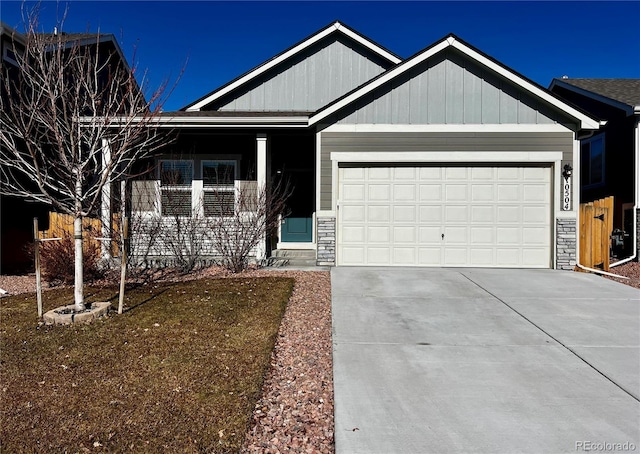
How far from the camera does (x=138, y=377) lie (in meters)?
3.45

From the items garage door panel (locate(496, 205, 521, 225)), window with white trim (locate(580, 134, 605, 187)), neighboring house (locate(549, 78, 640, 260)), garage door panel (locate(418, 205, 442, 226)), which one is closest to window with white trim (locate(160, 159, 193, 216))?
garage door panel (locate(418, 205, 442, 226))

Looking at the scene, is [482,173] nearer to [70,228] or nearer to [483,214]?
[483,214]

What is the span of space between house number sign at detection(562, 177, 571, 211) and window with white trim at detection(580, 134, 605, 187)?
5239 millimetres

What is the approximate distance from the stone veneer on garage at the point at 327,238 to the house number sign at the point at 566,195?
5303mm

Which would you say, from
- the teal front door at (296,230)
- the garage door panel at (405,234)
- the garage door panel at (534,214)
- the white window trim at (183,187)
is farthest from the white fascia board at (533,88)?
the white window trim at (183,187)

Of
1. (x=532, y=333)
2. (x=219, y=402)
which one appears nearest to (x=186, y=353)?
(x=219, y=402)

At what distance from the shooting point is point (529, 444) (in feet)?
8.75

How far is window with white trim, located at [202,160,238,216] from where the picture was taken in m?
9.54

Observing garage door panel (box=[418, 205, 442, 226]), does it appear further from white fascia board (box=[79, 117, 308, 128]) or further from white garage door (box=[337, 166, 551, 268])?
white fascia board (box=[79, 117, 308, 128])

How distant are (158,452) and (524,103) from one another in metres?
9.73

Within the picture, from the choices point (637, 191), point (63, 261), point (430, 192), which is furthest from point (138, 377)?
point (637, 191)

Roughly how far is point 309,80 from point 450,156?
571 centimetres

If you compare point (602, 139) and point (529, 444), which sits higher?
point (602, 139)

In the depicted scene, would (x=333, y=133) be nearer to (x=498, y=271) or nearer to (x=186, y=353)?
(x=498, y=271)
